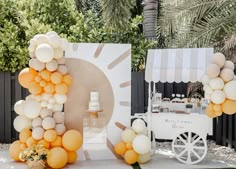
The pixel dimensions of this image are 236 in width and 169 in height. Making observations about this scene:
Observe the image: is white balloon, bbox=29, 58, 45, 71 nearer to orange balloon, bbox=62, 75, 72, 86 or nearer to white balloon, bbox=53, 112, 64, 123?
orange balloon, bbox=62, 75, 72, 86

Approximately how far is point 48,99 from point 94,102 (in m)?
0.95

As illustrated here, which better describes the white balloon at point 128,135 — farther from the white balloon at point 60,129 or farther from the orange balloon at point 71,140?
the white balloon at point 60,129

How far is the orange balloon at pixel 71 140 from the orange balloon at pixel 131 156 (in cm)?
99

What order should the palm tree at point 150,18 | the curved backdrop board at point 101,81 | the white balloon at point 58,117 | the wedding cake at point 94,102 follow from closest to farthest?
1. the white balloon at point 58,117
2. the wedding cake at point 94,102
3. the curved backdrop board at point 101,81
4. the palm tree at point 150,18

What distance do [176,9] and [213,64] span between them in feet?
10.1

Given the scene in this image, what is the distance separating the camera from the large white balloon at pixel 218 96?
738 cm

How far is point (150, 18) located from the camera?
44.4ft

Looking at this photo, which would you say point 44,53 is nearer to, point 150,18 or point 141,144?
point 141,144

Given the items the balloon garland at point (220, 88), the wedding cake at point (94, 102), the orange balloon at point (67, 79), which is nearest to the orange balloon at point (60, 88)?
the orange balloon at point (67, 79)

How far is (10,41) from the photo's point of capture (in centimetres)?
1005

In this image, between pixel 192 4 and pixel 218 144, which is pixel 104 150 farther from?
pixel 192 4

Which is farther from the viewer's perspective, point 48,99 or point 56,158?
point 48,99

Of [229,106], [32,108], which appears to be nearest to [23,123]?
[32,108]

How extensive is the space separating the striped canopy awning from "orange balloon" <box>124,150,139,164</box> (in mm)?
1543
